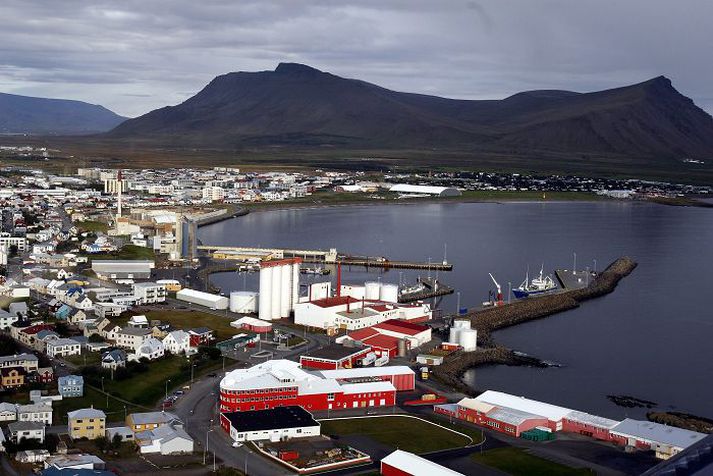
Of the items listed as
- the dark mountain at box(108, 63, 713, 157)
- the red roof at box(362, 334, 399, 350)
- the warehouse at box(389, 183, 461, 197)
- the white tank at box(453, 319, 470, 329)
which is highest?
the dark mountain at box(108, 63, 713, 157)

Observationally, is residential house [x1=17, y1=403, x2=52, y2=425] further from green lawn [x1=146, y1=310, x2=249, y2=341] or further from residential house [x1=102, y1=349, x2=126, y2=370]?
green lawn [x1=146, y1=310, x2=249, y2=341]

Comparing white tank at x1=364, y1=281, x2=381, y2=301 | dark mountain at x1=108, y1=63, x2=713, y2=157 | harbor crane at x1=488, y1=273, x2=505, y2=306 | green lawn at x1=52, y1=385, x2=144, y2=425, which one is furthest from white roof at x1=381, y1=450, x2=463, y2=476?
dark mountain at x1=108, y1=63, x2=713, y2=157

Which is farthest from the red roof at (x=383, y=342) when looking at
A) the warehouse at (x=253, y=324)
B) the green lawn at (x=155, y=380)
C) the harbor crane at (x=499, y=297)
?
the harbor crane at (x=499, y=297)

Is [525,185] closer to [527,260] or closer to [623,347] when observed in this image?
[527,260]

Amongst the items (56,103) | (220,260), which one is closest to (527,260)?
(220,260)

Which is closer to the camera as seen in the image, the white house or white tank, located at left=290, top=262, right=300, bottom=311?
the white house

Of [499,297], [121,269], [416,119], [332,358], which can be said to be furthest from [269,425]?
[416,119]

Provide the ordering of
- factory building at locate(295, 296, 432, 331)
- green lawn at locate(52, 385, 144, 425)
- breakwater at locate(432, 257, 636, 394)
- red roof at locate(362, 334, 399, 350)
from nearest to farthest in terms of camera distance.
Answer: green lawn at locate(52, 385, 144, 425) → breakwater at locate(432, 257, 636, 394) → red roof at locate(362, 334, 399, 350) → factory building at locate(295, 296, 432, 331)
